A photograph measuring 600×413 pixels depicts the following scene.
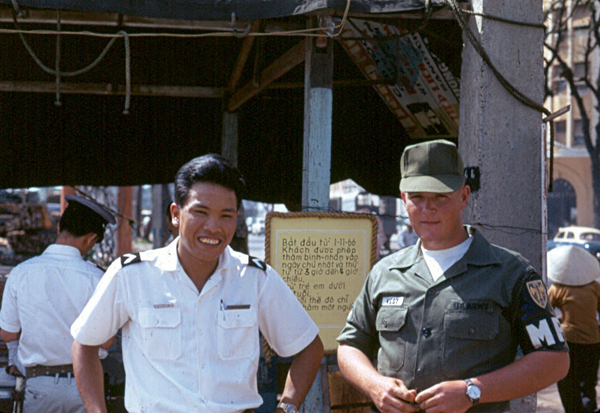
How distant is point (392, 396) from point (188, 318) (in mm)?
832

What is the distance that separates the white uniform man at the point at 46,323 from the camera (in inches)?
141

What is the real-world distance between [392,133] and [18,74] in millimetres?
3802

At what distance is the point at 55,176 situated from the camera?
300 inches

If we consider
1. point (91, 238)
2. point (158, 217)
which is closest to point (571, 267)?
point (91, 238)

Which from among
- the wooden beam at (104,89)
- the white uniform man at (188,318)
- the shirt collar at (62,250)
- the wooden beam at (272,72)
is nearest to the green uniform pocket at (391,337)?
the white uniform man at (188,318)

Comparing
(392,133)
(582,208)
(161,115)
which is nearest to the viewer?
(392,133)

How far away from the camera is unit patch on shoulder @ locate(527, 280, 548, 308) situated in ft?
8.13

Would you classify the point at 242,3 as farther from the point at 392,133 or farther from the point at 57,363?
the point at 392,133

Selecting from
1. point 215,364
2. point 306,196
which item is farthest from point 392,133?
point 215,364

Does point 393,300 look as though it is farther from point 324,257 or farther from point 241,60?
point 241,60

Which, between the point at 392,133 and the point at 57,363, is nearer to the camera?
the point at 57,363

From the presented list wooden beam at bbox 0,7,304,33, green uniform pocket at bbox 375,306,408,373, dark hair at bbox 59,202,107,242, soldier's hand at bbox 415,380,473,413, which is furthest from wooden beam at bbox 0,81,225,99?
soldier's hand at bbox 415,380,473,413

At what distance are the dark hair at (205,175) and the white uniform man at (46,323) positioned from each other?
1.58m

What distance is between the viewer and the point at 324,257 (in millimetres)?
4246
